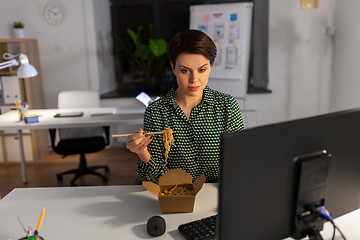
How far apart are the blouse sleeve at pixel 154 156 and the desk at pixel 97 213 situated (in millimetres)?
94

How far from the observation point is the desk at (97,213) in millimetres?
1187

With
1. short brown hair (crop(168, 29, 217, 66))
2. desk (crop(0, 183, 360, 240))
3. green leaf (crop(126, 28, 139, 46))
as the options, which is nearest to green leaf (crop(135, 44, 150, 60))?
green leaf (crop(126, 28, 139, 46))

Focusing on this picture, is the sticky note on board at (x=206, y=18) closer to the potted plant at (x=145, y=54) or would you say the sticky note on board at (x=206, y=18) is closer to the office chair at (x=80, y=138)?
the potted plant at (x=145, y=54)

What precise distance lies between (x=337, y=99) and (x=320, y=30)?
0.94 meters

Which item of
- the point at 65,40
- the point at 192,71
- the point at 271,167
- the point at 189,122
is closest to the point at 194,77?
the point at 192,71

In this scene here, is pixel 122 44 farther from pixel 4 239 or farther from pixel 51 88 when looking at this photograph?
pixel 4 239

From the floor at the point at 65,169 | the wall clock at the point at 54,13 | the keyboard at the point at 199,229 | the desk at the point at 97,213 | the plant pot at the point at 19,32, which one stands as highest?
the wall clock at the point at 54,13

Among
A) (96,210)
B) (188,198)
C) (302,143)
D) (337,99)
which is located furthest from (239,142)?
(337,99)

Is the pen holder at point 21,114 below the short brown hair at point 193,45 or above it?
below

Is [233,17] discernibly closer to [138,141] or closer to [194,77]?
[194,77]

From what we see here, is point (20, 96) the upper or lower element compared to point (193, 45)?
lower

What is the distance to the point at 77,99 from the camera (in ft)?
12.4

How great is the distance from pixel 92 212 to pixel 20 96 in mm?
3281

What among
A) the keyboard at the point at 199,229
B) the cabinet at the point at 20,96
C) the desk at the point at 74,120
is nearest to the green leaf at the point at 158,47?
the desk at the point at 74,120
